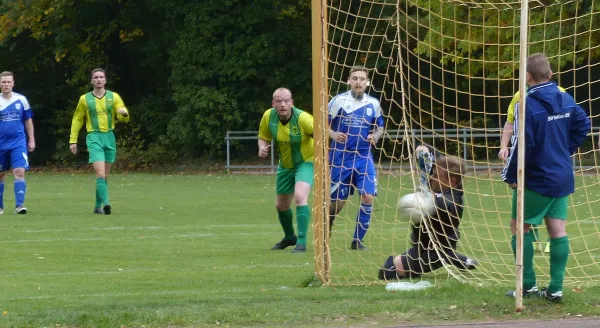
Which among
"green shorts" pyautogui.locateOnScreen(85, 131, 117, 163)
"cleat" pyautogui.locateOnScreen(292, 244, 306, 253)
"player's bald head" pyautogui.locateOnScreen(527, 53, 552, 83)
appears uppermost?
"player's bald head" pyautogui.locateOnScreen(527, 53, 552, 83)

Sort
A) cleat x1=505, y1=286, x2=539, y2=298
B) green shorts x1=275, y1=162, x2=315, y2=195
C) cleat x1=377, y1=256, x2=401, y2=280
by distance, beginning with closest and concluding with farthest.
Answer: cleat x1=505, y1=286, x2=539, y2=298 < cleat x1=377, y1=256, x2=401, y2=280 < green shorts x1=275, y1=162, x2=315, y2=195

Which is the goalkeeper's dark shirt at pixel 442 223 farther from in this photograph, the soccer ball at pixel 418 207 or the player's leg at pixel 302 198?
the player's leg at pixel 302 198

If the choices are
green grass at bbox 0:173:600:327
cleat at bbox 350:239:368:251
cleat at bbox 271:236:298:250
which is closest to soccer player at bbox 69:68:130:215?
green grass at bbox 0:173:600:327

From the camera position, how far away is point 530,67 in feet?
25.5

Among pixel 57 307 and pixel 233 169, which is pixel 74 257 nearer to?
pixel 57 307

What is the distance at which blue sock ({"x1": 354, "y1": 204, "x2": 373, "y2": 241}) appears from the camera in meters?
11.5

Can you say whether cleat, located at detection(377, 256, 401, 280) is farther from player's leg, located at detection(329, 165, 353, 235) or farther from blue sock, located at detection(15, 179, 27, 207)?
blue sock, located at detection(15, 179, 27, 207)

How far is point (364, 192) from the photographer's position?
38.8 ft

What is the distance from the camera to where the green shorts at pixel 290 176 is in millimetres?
11618

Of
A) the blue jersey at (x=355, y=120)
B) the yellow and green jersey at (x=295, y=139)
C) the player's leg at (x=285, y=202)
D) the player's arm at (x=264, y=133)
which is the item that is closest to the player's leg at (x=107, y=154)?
the player's arm at (x=264, y=133)

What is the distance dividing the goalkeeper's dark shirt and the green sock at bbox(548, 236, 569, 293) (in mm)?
1343

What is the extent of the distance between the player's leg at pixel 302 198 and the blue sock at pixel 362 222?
1.64ft

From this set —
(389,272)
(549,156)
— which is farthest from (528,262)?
(389,272)

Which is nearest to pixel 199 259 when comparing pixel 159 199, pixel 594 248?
pixel 594 248
